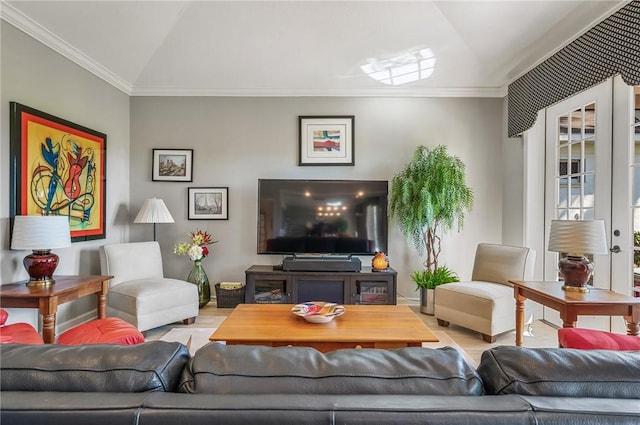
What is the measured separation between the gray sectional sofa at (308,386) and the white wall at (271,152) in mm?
3321

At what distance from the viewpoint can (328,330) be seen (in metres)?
2.02

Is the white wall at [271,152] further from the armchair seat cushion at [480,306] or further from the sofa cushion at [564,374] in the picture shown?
the sofa cushion at [564,374]

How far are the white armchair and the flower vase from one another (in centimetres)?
35

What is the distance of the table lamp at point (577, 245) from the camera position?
217 cm

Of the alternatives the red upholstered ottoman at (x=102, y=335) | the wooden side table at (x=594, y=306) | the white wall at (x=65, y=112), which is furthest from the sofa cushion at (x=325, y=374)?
the white wall at (x=65, y=112)

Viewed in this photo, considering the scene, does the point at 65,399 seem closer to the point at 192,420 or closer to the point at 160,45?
the point at 192,420

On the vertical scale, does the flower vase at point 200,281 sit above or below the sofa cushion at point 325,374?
below

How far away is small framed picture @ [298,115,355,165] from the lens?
13.3 ft

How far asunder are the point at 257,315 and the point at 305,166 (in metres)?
2.22

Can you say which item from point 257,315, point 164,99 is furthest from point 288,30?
point 257,315

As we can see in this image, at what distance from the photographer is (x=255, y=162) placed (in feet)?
13.5

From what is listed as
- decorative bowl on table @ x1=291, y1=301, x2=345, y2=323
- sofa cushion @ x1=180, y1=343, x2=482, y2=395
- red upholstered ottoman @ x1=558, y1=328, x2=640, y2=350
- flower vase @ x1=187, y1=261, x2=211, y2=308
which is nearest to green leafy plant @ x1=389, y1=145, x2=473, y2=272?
decorative bowl on table @ x1=291, y1=301, x2=345, y2=323

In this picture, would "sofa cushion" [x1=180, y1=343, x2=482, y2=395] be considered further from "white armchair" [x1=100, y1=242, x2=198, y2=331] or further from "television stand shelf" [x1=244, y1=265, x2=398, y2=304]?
"television stand shelf" [x1=244, y1=265, x2=398, y2=304]

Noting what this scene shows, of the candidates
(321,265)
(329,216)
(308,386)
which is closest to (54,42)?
(329,216)
